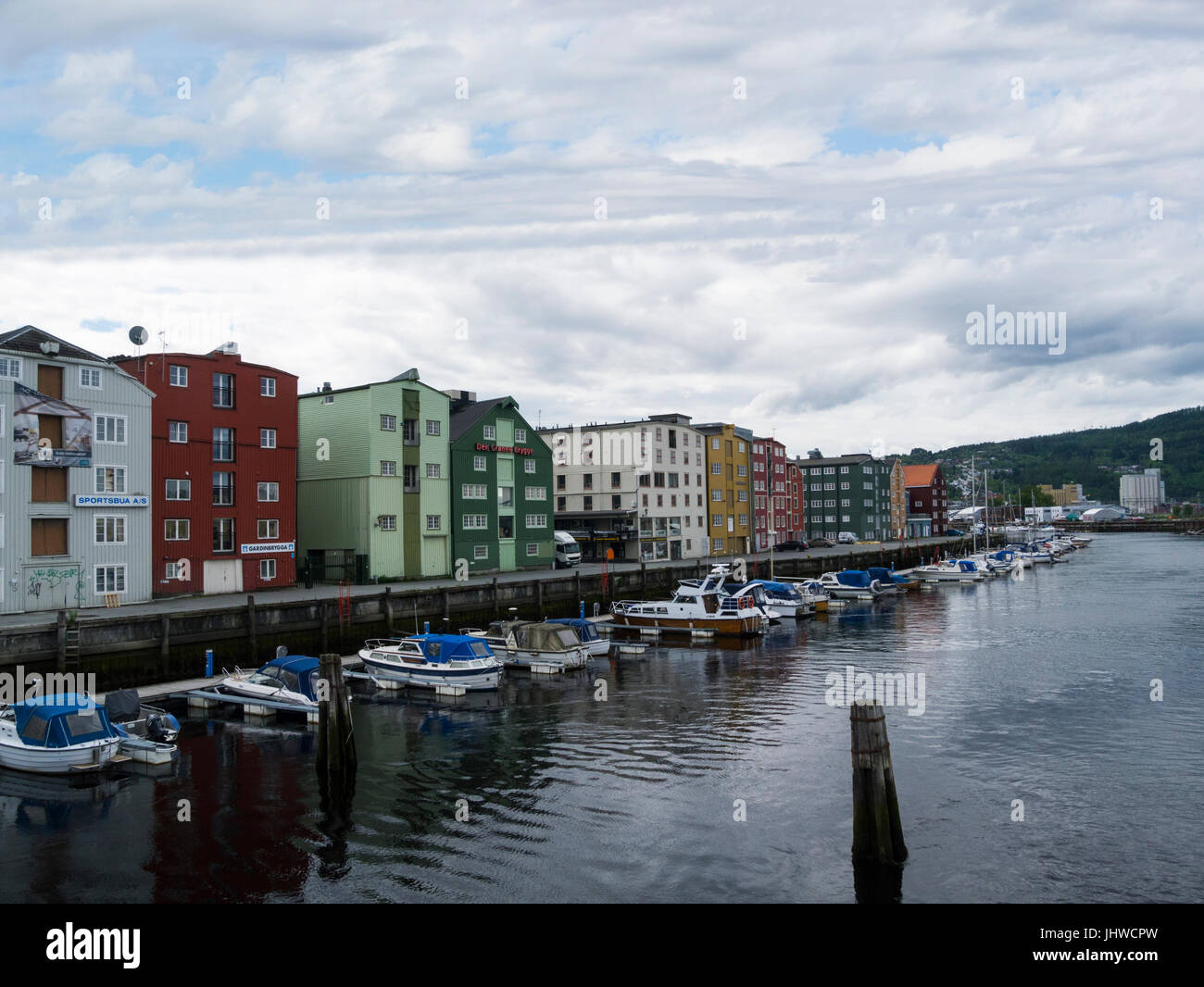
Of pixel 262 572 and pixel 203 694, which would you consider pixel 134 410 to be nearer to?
pixel 262 572

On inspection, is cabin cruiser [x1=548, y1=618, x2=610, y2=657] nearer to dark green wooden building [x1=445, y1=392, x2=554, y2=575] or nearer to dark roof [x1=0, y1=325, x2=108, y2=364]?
dark green wooden building [x1=445, y1=392, x2=554, y2=575]

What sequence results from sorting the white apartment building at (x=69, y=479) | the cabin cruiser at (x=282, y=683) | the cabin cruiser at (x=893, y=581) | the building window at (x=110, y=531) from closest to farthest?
the cabin cruiser at (x=282, y=683) < the white apartment building at (x=69, y=479) < the building window at (x=110, y=531) < the cabin cruiser at (x=893, y=581)

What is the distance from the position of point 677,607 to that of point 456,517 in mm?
20238

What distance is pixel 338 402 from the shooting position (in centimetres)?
6669

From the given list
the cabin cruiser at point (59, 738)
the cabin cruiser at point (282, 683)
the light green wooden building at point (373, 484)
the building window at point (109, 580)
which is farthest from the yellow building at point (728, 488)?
the cabin cruiser at point (59, 738)

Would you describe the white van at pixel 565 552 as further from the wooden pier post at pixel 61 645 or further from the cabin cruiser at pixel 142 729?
the cabin cruiser at pixel 142 729

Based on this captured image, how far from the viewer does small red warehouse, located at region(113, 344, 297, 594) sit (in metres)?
53.0

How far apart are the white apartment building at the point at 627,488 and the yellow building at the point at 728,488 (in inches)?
198

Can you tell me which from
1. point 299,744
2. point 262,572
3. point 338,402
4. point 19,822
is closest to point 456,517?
point 338,402

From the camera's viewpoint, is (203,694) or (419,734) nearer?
(419,734)

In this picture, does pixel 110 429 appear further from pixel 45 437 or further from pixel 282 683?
pixel 282 683

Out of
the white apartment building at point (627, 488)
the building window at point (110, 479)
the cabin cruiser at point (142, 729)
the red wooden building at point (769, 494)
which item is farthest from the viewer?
the red wooden building at point (769, 494)

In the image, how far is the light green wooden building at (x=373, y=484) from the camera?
64062mm
